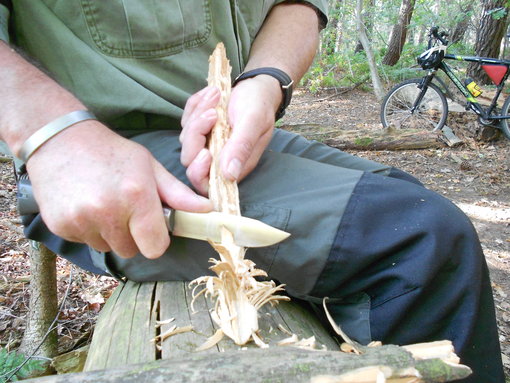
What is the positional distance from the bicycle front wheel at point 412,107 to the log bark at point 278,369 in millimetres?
5647

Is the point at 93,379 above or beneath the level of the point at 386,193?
beneath

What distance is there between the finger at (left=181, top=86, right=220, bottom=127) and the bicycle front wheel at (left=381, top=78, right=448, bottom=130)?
17.0 ft

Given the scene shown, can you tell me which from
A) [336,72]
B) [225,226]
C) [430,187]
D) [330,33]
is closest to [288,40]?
[225,226]

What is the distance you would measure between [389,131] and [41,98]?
5.23m

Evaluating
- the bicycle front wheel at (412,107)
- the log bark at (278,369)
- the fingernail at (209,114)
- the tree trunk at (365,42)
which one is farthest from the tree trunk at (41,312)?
the tree trunk at (365,42)

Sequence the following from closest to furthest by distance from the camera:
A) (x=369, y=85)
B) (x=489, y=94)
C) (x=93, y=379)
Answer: (x=93, y=379) → (x=489, y=94) → (x=369, y=85)

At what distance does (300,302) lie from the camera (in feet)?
3.90

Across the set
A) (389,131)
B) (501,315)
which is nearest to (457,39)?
(389,131)

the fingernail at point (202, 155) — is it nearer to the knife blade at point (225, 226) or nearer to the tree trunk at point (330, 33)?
the knife blade at point (225, 226)

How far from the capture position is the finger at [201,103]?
1203 mm

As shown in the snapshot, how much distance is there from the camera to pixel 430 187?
14.8 feet

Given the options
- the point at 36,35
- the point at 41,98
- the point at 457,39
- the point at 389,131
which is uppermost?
the point at 457,39

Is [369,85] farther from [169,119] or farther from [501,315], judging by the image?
[169,119]

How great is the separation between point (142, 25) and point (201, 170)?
0.53 m
